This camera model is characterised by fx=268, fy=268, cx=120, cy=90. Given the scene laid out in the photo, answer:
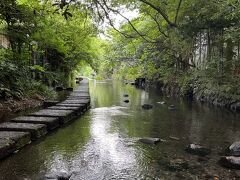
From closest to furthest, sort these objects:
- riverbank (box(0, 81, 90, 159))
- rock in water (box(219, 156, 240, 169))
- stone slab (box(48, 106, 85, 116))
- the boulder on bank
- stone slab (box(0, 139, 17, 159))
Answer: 1. stone slab (box(0, 139, 17, 159))
2. rock in water (box(219, 156, 240, 169))
3. riverbank (box(0, 81, 90, 159))
4. the boulder on bank
5. stone slab (box(48, 106, 85, 116))

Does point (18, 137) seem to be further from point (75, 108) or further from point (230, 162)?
point (230, 162)

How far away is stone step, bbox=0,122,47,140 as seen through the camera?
585 cm

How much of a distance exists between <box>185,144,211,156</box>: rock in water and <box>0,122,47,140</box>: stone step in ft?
11.1

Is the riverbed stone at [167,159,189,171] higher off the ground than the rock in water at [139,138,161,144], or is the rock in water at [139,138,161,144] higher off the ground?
the rock in water at [139,138,161,144]

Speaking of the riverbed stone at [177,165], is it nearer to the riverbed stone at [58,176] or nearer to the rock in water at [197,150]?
the rock in water at [197,150]

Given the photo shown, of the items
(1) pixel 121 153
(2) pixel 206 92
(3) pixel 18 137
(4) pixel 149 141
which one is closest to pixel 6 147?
(3) pixel 18 137

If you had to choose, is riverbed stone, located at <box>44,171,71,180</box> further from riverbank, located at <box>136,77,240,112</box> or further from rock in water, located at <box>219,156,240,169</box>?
riverbank, located at <box>136,77,240,112</box>

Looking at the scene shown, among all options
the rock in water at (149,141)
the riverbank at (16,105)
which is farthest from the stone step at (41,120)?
the rock in water at (149,141)

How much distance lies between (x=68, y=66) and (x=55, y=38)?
31.0ft

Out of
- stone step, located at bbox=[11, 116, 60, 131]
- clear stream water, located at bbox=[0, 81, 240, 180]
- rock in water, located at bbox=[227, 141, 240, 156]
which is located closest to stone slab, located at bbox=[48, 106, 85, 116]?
clear stream water, located at bbox=[0, 81, 240, 180]

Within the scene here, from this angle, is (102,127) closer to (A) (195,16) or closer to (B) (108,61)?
(A) (195,16)

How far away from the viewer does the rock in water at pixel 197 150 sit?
5656 mm

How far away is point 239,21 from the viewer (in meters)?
12.3

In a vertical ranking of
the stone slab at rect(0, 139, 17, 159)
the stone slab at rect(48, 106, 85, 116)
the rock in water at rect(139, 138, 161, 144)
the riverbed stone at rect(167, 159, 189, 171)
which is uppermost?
the stone slab at rect(48, 106, 85, 116)
